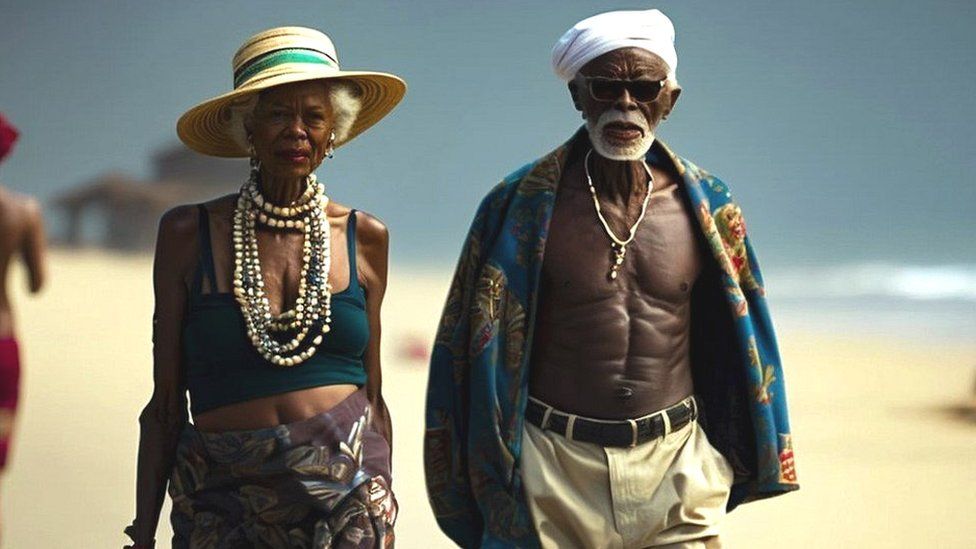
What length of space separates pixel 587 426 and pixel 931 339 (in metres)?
6.30

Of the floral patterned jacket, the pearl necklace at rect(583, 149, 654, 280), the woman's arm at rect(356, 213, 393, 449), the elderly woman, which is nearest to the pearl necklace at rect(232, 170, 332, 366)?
the elderly woman

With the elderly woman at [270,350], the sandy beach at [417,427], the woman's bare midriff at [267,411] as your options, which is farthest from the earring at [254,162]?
the sandy beach at [417,427]

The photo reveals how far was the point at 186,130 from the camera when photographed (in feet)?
17.0

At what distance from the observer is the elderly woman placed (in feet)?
16.0

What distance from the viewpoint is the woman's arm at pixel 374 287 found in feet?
16.8

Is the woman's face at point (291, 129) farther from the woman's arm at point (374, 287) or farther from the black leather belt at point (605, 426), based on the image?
the black leather belt at point (605, 426)

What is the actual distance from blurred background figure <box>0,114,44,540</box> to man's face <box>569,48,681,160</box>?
1.49 metres

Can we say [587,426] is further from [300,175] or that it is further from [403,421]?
[403,421]

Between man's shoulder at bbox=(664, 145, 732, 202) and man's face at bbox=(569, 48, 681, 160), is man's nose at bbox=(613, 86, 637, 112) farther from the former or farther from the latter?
man's shoulder at bbox=(664, 145, 732, 202)

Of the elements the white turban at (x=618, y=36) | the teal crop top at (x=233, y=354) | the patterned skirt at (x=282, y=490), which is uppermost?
the white turban at (x=618, y=36)

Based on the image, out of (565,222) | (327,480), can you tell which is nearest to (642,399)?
(565,222)

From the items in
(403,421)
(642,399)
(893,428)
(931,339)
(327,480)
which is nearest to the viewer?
(327,480)

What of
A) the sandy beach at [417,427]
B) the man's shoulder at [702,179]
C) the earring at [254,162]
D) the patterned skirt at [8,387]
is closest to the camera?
the patterned skirt at [8,387]

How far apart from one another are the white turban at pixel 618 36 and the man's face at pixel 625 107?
0.02 metres
